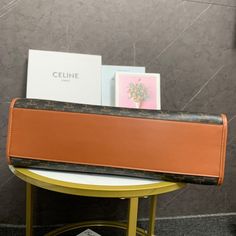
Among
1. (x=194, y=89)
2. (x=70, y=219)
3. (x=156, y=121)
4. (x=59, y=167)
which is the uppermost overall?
(x=194, y=89)

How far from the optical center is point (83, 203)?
1222mm

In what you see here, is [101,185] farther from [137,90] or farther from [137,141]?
[137,90]

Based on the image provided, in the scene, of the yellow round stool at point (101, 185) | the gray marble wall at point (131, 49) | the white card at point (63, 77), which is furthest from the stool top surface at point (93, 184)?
the gray marble wall at point (131, 49)

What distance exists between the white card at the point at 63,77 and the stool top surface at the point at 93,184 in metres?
0.32

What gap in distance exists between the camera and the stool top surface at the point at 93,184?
0.70 meters

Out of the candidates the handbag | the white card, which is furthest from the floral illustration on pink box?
the handbag

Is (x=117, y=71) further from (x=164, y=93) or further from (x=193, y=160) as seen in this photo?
(x=193, y=160)

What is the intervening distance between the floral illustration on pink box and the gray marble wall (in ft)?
0.36

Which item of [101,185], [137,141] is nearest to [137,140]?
[137,141]

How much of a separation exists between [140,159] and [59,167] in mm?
192

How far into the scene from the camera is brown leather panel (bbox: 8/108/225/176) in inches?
29.3

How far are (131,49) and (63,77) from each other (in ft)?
0.87

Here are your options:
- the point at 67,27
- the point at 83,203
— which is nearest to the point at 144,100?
the point at 67,27

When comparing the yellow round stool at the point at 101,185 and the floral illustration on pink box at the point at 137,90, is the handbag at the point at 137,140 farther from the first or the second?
the floral illustration on pink box at the point at 137,90
